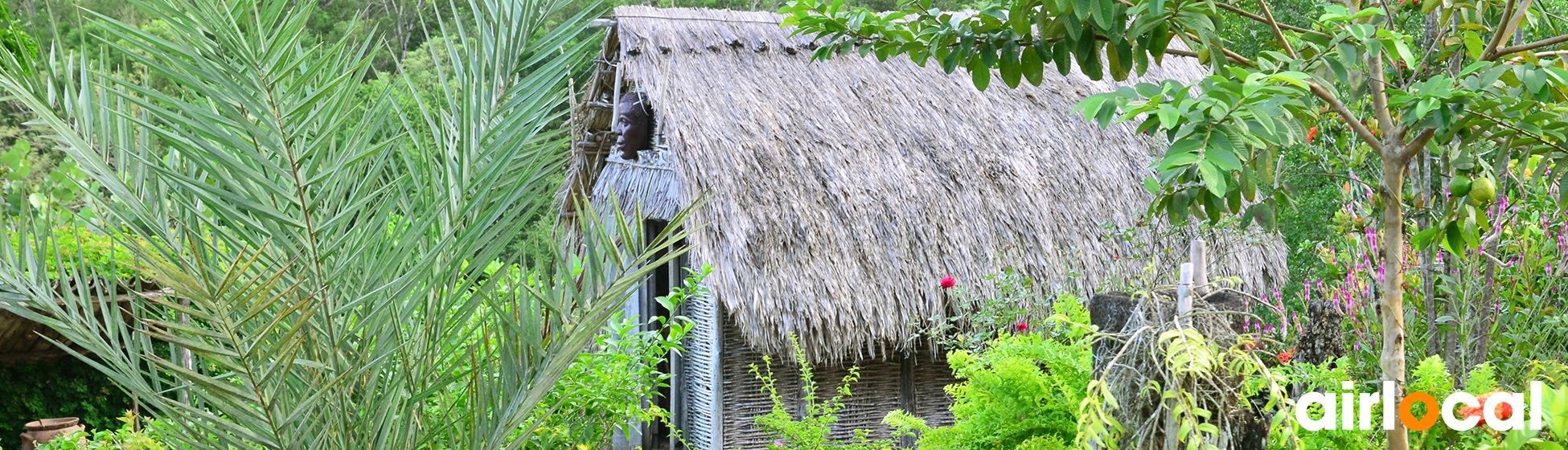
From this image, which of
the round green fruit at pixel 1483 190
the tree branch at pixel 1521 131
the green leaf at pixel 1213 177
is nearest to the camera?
the green leaf at pixel 1213 177

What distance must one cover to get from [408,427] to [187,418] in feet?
0.82

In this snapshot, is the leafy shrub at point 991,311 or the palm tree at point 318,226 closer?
the palm tree at point 318,226

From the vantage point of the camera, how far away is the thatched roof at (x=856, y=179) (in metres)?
5.09

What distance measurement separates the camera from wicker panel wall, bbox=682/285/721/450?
215 inches

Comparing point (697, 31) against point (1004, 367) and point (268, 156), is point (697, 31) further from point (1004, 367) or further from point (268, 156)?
point (268, 156)

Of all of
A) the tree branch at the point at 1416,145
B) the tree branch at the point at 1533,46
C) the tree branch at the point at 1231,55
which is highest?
the tree branch at the point at 1231,55

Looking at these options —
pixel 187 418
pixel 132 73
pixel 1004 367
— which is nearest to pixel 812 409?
pixel 1004 367

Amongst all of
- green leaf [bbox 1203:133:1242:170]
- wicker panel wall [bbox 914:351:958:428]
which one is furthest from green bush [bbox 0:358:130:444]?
green leaf [bbox 1203:133:1242:170]

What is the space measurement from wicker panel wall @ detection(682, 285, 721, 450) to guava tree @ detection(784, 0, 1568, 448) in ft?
11.3

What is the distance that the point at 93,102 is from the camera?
4.06 ft

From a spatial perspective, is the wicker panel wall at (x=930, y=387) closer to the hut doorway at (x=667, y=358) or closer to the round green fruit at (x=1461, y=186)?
the hut doorway at (x=667, y=358)

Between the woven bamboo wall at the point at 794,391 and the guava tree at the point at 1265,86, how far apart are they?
3.57 m

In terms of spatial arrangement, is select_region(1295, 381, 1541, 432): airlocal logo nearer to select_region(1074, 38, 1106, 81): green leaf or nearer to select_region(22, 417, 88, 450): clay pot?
select_region(1074, 38, 1106, 81): green leaf

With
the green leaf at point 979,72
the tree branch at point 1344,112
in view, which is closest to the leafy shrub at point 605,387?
the green leaf at point 979,72
